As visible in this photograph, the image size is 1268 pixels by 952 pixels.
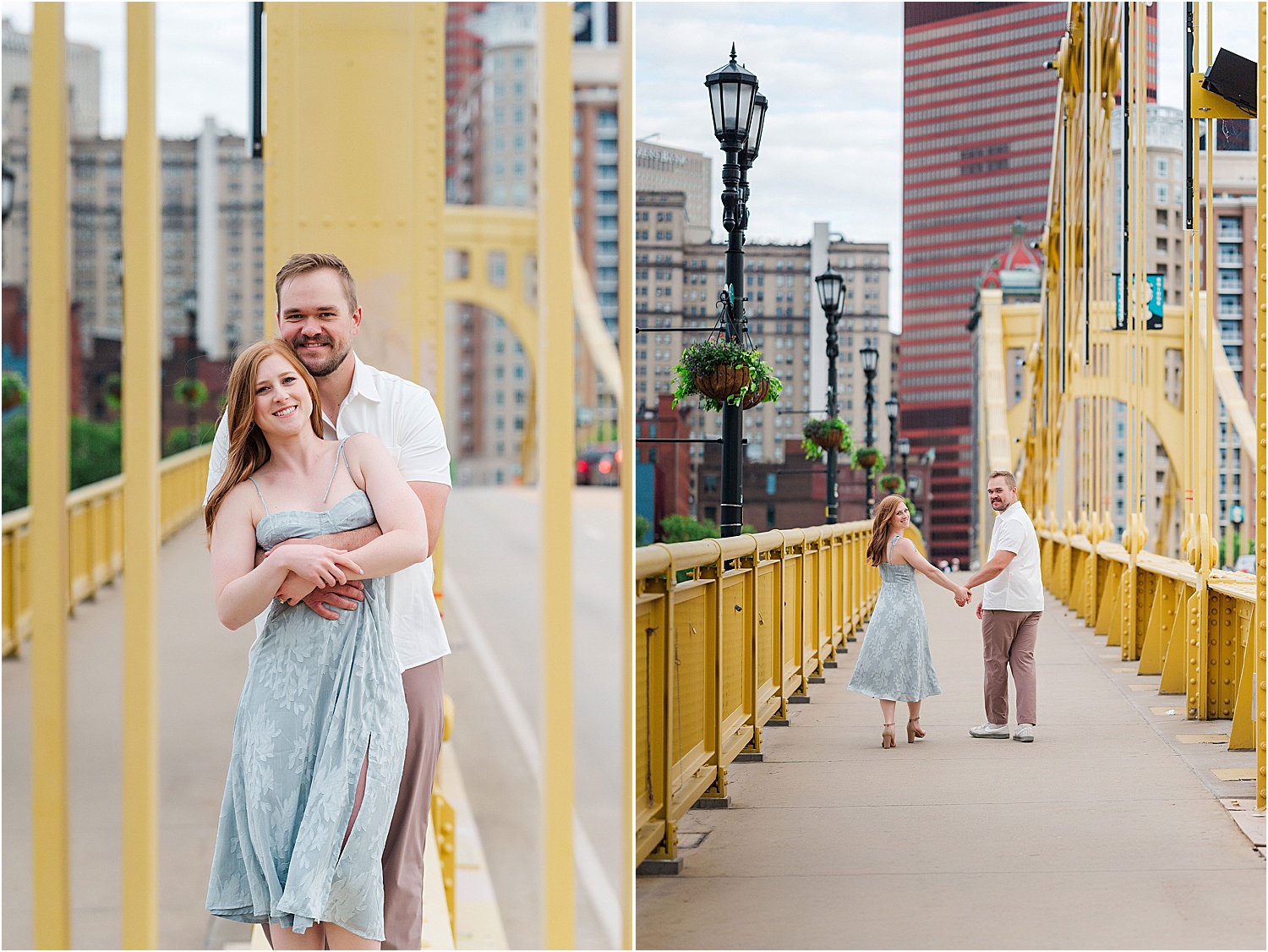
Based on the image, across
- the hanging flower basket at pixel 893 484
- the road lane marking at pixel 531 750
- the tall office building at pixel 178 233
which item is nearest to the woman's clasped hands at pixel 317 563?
the road lane marking at pixel 531 750

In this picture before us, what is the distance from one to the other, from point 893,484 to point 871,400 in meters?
1.12

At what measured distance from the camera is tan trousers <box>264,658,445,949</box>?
8.02 feet

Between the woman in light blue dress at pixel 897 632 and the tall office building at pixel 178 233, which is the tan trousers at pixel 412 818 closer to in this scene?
the woman in light blue dress at pixel 897 632

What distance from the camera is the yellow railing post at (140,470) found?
246cm

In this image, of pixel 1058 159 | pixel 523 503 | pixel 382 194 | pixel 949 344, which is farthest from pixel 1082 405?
pixel 523 503

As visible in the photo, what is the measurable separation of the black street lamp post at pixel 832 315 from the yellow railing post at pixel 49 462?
2.73 metres

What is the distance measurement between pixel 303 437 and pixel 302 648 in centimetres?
42

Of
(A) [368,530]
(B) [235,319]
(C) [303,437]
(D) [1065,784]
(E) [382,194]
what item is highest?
(B) [235,319]

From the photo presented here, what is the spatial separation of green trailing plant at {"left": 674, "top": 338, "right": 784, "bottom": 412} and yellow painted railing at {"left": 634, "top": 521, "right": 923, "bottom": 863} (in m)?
0.55

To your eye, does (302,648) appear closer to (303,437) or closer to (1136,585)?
(303,437)

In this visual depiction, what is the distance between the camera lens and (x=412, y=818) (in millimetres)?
2436

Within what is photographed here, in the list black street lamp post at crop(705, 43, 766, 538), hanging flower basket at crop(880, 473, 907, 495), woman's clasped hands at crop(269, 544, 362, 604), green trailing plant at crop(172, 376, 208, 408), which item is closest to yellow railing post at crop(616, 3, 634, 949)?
woman's clasped hands at crop(269, 544, 362, 604)

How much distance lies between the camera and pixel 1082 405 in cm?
1130

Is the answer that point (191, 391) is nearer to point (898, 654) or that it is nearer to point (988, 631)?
point (898, 654)
